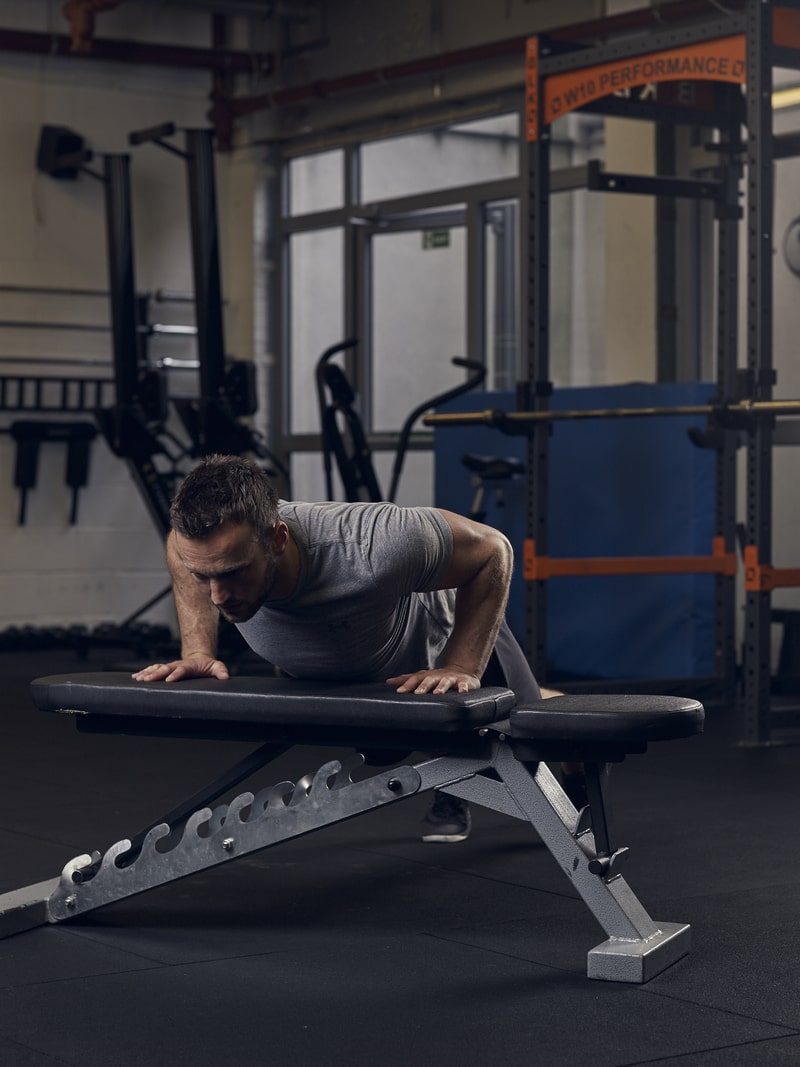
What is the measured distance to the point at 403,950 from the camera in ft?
8.36

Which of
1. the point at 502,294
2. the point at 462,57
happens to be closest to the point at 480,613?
the point at 502,294

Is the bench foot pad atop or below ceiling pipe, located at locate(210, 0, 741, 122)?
below

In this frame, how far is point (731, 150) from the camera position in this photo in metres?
5.43

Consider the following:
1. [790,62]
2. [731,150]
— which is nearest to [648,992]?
[790,62]

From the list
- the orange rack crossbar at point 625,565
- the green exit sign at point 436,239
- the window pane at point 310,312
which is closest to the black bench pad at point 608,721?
the orange rack crossbar at point 625,565

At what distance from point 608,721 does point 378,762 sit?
1.63ft

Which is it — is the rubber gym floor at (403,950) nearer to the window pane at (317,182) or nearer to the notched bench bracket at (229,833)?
the notched bench bracket at (229,833)

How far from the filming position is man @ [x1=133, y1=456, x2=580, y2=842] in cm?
240

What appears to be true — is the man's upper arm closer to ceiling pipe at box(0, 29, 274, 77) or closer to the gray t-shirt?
the gray t-shirt

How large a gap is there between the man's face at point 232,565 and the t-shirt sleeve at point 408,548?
0.18m

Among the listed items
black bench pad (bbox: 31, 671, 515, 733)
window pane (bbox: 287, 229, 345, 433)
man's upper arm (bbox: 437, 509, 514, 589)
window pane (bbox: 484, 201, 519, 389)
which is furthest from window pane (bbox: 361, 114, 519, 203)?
black bench pad (bbox: 31, 671, 515, 733)

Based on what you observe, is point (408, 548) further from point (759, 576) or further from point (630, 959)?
point (759, 576)

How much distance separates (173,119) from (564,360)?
Result: 2.53 meters

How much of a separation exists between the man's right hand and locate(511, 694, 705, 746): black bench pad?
0.54m
